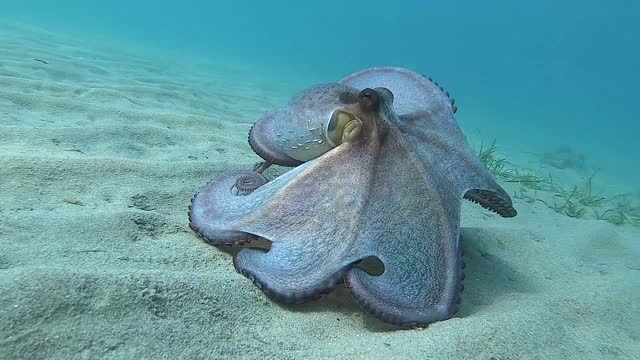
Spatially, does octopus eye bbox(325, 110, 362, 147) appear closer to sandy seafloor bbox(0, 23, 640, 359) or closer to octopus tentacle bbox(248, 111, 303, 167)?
octopus tentacle bbox(248, 111, 303, 167)

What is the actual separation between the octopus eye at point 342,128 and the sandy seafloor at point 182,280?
774mm

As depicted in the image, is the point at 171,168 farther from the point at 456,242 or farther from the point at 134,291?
the point at 456,242

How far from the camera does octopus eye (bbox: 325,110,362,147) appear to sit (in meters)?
2.34

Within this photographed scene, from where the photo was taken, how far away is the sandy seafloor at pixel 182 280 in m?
1.68

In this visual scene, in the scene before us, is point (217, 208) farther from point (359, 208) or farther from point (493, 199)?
point (493, 199)

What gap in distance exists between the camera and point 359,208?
2.18 m

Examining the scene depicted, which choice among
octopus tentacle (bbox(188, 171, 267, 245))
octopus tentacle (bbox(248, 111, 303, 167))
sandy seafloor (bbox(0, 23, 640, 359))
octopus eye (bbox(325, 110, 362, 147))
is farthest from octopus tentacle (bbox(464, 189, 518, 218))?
octopus tentacle (bbox(188, 171, 267, 245))

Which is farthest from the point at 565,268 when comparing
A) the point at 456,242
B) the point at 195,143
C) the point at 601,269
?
the point at 195,143

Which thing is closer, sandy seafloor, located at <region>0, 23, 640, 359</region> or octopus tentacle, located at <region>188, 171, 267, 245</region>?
sandy seafloor, located at <region>0, 23, 640, 359</region>

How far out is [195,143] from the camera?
4.36m

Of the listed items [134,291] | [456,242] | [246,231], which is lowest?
[134,291]

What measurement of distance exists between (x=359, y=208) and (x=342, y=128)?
489mm

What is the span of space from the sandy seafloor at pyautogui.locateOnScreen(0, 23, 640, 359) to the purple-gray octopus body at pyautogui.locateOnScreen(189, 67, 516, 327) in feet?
0.45

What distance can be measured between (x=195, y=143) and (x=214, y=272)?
2.34 m
